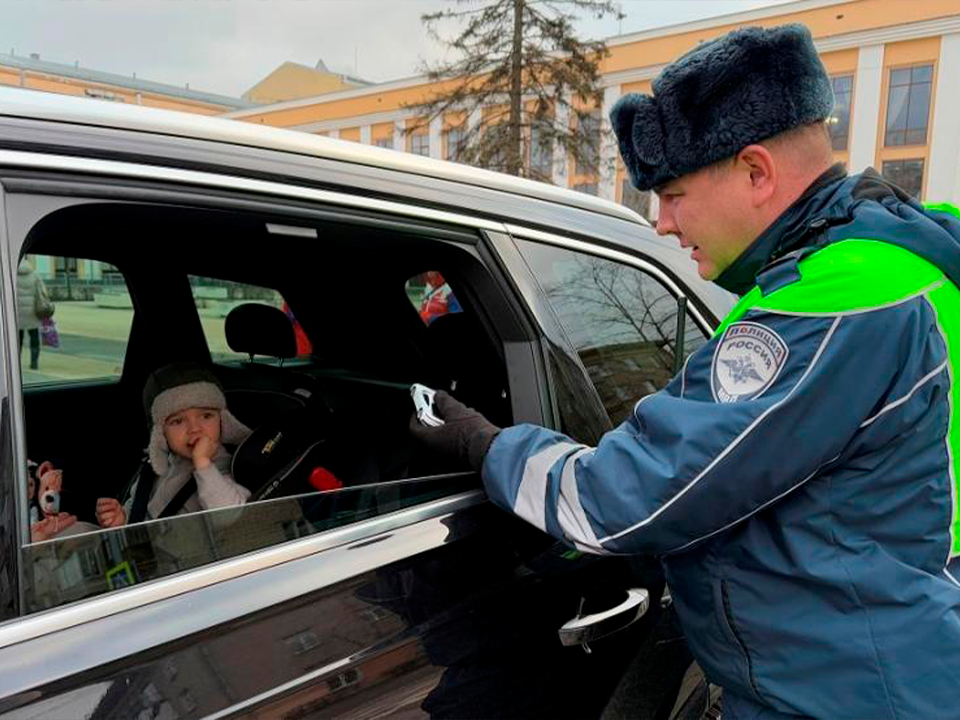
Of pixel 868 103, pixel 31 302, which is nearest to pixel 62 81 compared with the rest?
pixel 31 302

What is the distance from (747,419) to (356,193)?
30.2 inches

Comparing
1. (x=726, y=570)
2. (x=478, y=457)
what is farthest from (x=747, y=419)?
(x=478, y=457)

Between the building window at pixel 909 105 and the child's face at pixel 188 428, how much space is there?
3939 centimetres

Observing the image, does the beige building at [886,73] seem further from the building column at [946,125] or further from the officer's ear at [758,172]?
the officer's ear at [758,172]

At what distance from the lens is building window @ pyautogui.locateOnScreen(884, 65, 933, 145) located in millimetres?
34312

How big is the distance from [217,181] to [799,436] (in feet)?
3.04

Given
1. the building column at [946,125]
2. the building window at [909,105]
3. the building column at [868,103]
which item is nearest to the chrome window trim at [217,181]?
the building column at [946,125]

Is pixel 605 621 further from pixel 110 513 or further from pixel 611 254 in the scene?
pixel 110 513

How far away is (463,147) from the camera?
21.5 m

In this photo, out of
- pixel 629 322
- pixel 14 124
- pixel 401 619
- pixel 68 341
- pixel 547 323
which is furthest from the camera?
pixel 68 341

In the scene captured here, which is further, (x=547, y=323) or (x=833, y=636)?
(x=547, y=323)

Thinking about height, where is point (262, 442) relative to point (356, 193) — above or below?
below

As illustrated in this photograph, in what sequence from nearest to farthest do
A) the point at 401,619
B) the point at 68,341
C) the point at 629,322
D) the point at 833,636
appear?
the point at 833,636
the point at 401,619
the point at 629,322
the point at 68,341

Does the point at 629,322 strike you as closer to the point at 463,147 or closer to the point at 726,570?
the point at 726,570
